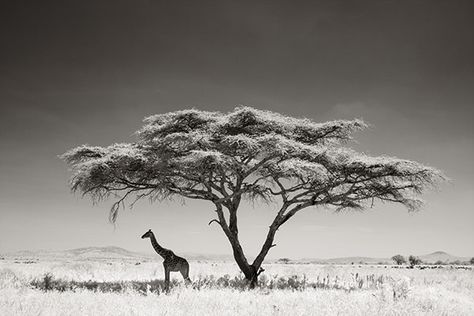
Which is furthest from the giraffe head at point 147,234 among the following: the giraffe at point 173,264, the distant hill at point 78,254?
the distant hill at point 78,254

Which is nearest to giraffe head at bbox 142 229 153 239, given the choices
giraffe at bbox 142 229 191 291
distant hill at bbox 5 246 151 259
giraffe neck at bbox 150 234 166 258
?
giraffe neck at bbox 150 234 166 258

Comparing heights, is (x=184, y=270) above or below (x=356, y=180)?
below

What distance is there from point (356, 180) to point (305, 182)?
2350 mm

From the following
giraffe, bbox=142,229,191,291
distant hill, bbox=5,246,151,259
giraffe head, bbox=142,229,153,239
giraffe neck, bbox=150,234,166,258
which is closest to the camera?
giraffe, bbox=142,229,191,291

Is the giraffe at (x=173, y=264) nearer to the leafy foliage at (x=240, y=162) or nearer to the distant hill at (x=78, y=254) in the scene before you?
the leafy foliage at (x=240, y=162)

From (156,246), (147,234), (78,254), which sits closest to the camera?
(156,246)

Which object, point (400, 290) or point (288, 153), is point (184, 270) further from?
point (400, 290)

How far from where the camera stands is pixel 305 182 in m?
20.4

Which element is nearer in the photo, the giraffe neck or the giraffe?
the giraffe

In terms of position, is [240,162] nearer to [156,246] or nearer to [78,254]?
[156,246]

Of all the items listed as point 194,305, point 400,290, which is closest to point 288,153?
point 400,290

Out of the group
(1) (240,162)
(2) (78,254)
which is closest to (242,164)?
(1) (240,162)

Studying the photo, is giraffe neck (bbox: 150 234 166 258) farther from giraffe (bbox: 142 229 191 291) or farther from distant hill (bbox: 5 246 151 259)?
distant hill (bbox: 5 246 151 259)

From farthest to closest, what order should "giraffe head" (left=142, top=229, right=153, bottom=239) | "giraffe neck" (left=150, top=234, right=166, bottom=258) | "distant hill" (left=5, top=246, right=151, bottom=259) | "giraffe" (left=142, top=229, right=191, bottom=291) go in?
1. "distant hill" (left=5, top=246, right=151, bottom=259)
2. "giraffe head" (left=142, top=229, right=153, bottom=239)
3. "giraffe neck" (left=150, top=234, right=166, bottom=258)
4. "giraffe" (left=142, top=229, right=191, bottom=291)
